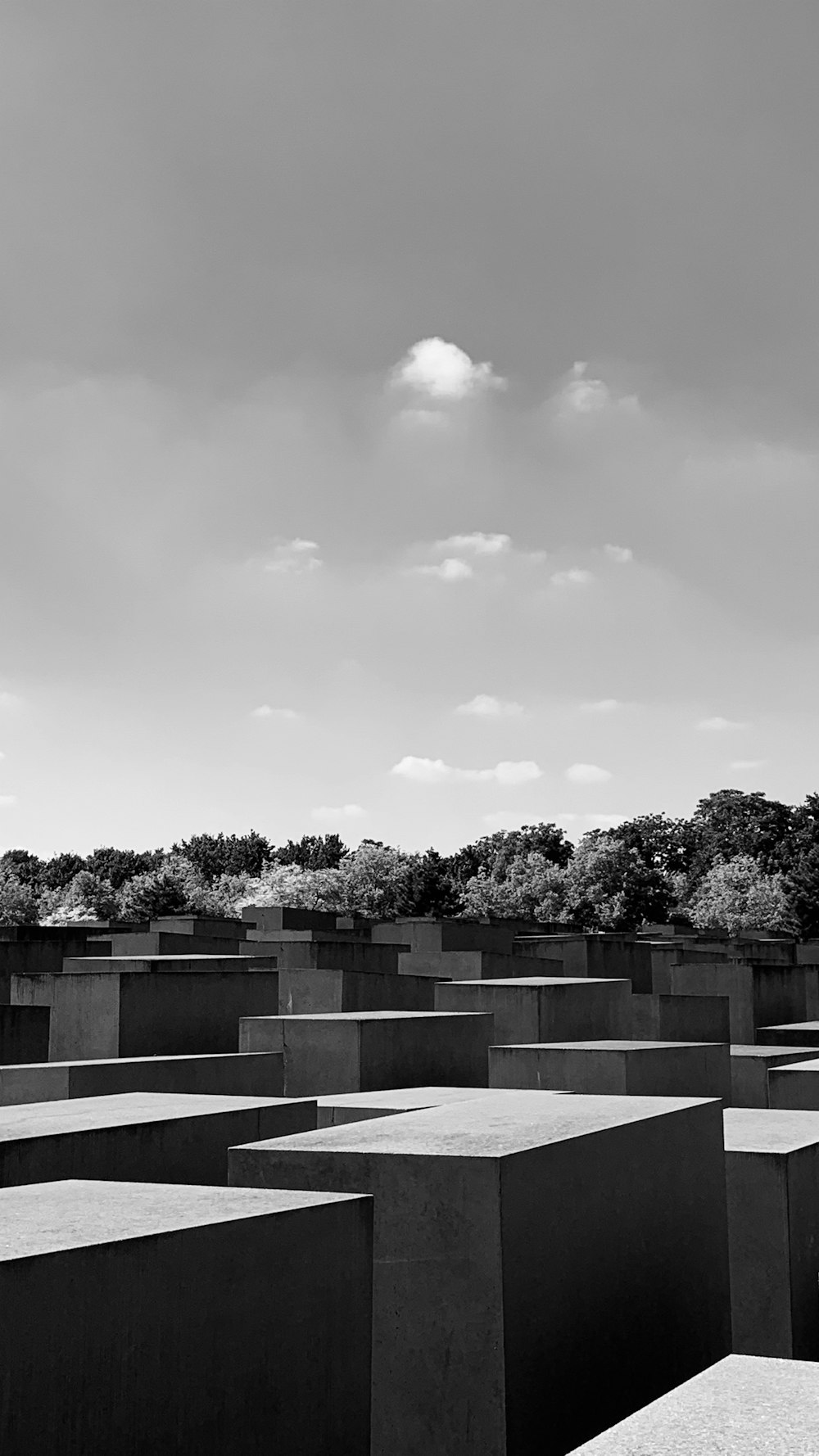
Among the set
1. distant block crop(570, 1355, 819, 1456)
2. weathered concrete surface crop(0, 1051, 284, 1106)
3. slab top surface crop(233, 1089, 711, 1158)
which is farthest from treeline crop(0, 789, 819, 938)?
distant block crop(570, 1355, 819, 1456)

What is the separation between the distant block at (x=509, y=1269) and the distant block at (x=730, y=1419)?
1.68 m

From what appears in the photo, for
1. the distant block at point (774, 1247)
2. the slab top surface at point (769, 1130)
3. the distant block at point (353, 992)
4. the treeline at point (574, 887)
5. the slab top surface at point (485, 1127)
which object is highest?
the treeline at point (574, 887)

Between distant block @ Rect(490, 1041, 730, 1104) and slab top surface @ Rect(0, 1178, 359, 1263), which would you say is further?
distant block @ Rect(490, 1041, 730, 1104)

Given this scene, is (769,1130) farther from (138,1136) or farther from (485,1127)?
(138,1136)

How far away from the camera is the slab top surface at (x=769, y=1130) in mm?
6730

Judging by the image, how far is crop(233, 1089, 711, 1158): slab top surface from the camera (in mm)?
4973

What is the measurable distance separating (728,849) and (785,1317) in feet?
235

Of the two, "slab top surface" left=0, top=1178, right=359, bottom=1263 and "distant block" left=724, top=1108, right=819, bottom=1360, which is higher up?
"slab top surface" left=0, top=1178, right=359, bottom=1263

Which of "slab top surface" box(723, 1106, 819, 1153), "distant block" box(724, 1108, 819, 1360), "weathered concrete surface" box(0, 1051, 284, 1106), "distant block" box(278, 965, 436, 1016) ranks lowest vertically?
"distant block" box(724, 1108, 819, 1360)

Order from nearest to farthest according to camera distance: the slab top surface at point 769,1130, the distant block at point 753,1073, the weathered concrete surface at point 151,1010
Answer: the slab top surface at point 769,1130, the distant block at point 753,1073, the weathered concrete surface at point 151,1010

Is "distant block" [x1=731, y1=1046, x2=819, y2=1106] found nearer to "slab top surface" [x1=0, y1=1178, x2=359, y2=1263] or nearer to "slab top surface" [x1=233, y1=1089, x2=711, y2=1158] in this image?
"slab top surface" [x1=233, y1=1089, x2=711, y2=1158]

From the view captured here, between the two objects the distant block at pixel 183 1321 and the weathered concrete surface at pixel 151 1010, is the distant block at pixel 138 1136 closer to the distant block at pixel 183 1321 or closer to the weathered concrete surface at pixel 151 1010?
the distant block at pixel 183 1321

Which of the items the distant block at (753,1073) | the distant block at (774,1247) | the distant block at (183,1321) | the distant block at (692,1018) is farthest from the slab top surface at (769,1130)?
the distant block at (692,1018)

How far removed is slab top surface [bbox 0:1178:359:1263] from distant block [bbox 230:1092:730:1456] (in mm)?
513
